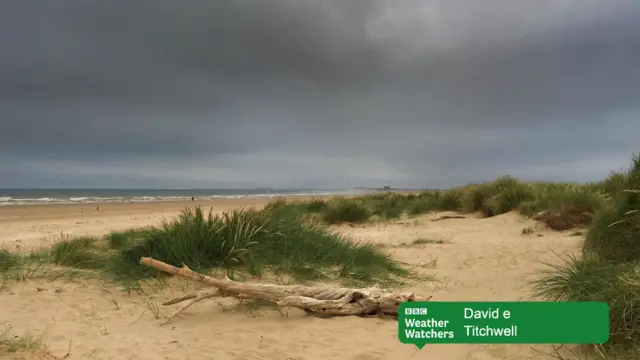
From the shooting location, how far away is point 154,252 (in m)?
6.62

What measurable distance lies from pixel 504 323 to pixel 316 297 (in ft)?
6.65

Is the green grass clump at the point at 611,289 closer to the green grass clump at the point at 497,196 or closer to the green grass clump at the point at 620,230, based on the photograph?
the green grass clump at the point at 620,230

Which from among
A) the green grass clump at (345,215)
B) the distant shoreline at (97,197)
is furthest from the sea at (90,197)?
the green grass clump at (345,215)

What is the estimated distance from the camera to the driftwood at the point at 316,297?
486 cm

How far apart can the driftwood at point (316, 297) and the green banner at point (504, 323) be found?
0.95 metres

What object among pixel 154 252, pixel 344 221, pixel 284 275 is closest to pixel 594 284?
pixel 284 275

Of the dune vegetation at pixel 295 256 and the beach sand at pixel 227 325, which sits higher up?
the dune vegetation at pixel 295 256

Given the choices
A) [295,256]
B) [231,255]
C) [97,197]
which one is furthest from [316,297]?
[97,197]

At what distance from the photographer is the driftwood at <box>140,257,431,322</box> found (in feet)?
15.9

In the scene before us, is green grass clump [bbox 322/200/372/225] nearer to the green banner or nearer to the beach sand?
the beach sand

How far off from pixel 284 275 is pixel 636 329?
163 inches

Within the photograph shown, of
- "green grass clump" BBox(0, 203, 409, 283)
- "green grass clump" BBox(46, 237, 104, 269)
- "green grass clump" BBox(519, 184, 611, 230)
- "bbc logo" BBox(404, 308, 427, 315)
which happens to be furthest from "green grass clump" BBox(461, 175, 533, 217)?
"green grass clump" BBox(46, 237, 104, 269)

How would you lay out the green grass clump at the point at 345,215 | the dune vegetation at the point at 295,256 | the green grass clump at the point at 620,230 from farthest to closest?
the green grass clump at the point at 345,215
the green grass clump at the point at 620,230
the dune vegetation at the point at 295,256

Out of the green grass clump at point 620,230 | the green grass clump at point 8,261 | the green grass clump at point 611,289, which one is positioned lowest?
the green grass clump at point 8,261
